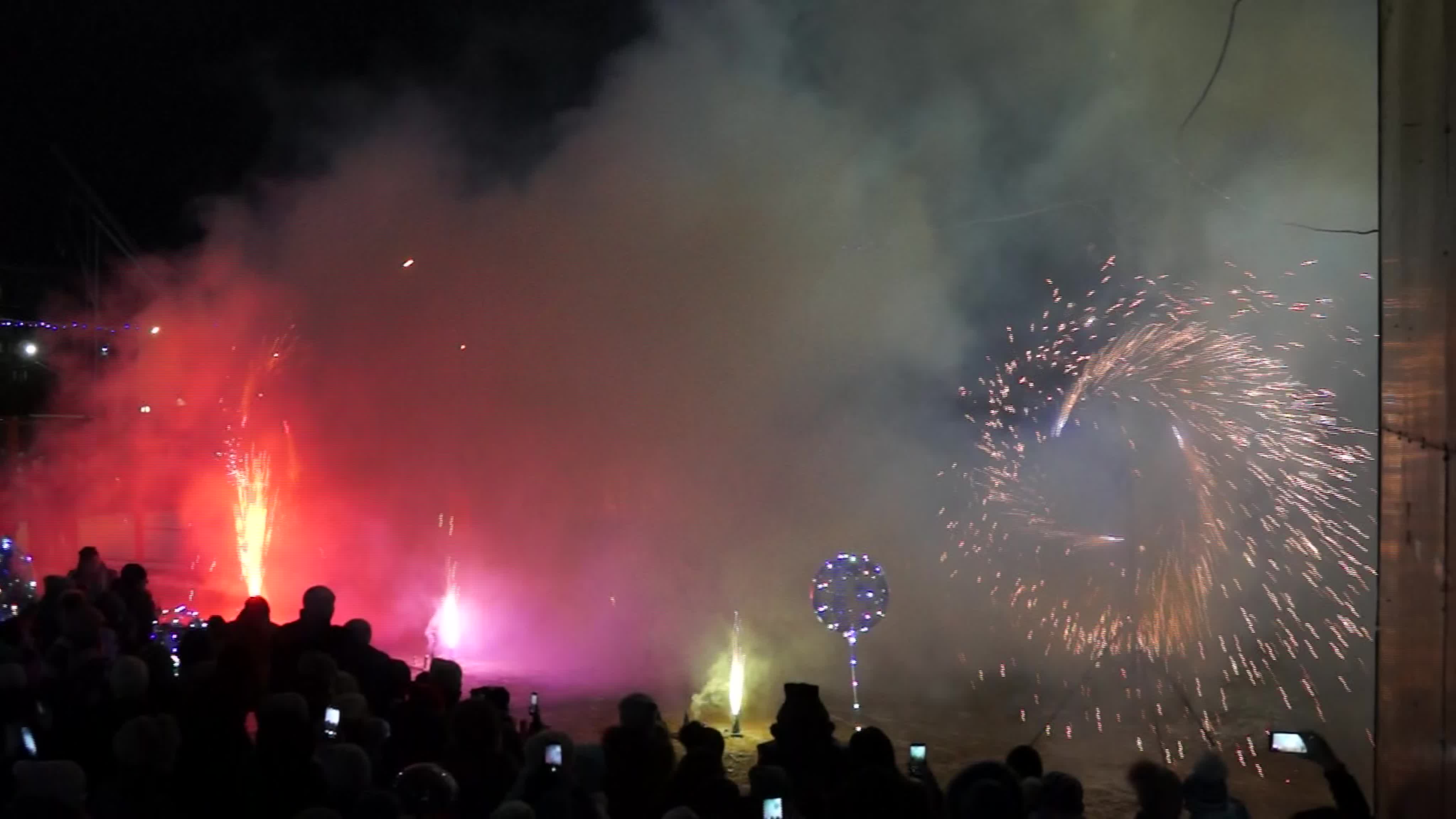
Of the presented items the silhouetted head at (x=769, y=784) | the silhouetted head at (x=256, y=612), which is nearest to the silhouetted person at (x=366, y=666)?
the silhouetted head at (x=256, y=612)

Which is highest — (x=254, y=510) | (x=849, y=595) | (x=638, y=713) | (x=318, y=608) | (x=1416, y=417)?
(x=254, y=510)

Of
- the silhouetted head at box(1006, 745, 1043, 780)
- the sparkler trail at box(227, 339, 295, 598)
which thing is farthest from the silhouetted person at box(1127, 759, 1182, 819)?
the sparkler trail at box(227, 339, 295, 598)

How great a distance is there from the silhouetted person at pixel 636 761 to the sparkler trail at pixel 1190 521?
17.3 feet

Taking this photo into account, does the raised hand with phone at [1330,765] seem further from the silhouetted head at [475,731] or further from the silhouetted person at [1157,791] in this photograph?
the silhouetted head at [475,731]

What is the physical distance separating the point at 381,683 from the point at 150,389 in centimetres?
922

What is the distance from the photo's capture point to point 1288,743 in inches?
118

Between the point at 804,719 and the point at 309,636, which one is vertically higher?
the point at 309,636

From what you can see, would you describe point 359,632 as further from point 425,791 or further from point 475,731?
point 425,791

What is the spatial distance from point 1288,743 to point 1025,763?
653mm

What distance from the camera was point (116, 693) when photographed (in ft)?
11.3

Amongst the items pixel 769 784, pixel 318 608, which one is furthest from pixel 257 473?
pixel 769 784

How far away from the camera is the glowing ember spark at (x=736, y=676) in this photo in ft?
26.8

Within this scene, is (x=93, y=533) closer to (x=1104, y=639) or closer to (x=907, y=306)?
(x=907, y=306)

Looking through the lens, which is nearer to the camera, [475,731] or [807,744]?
[475,731]
